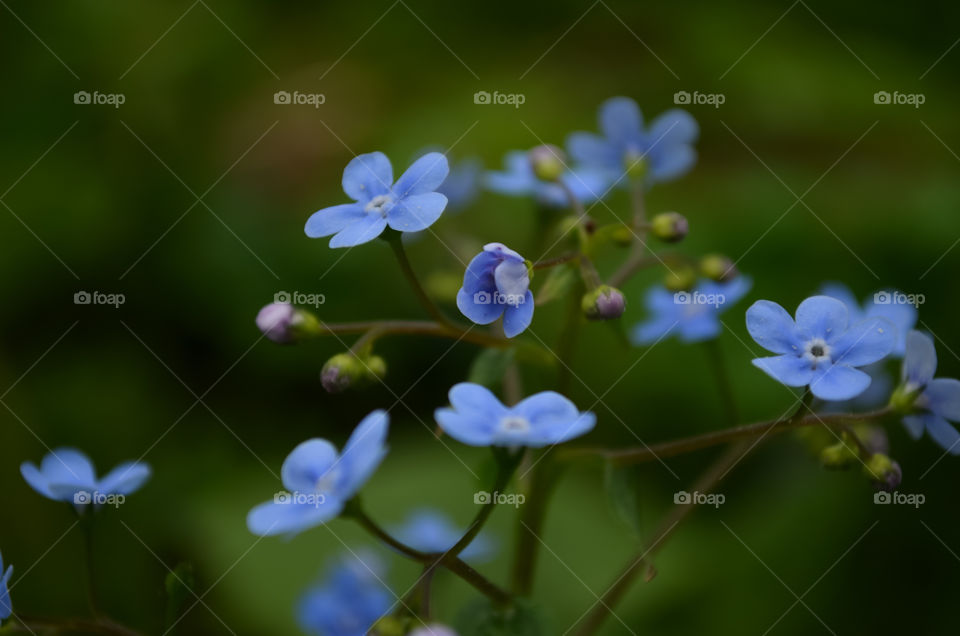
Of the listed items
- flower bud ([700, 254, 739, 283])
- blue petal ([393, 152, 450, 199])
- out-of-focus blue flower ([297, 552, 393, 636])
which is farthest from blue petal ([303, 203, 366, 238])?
out-of-focus blue flower ([297, 552, 393, 636])

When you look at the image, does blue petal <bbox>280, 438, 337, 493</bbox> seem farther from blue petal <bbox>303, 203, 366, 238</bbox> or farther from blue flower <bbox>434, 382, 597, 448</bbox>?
blue petal <bbox>303, 203, 366, 238</bbox>

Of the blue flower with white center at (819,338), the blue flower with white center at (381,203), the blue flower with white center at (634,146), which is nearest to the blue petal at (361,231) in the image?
the blue flower with white center at (381,203)

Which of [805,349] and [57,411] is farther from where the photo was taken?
[57,411]

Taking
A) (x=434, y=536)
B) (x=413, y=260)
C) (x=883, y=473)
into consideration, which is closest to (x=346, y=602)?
(x=434, y=536)

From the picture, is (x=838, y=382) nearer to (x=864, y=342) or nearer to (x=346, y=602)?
(x=864, y=342)

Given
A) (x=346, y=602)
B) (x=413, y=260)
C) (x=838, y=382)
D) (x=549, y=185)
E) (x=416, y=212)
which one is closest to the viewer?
(x=838, y=382)

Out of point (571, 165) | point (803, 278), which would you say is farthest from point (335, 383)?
point (803, 278)

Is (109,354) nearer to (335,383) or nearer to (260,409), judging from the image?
(260,409)
